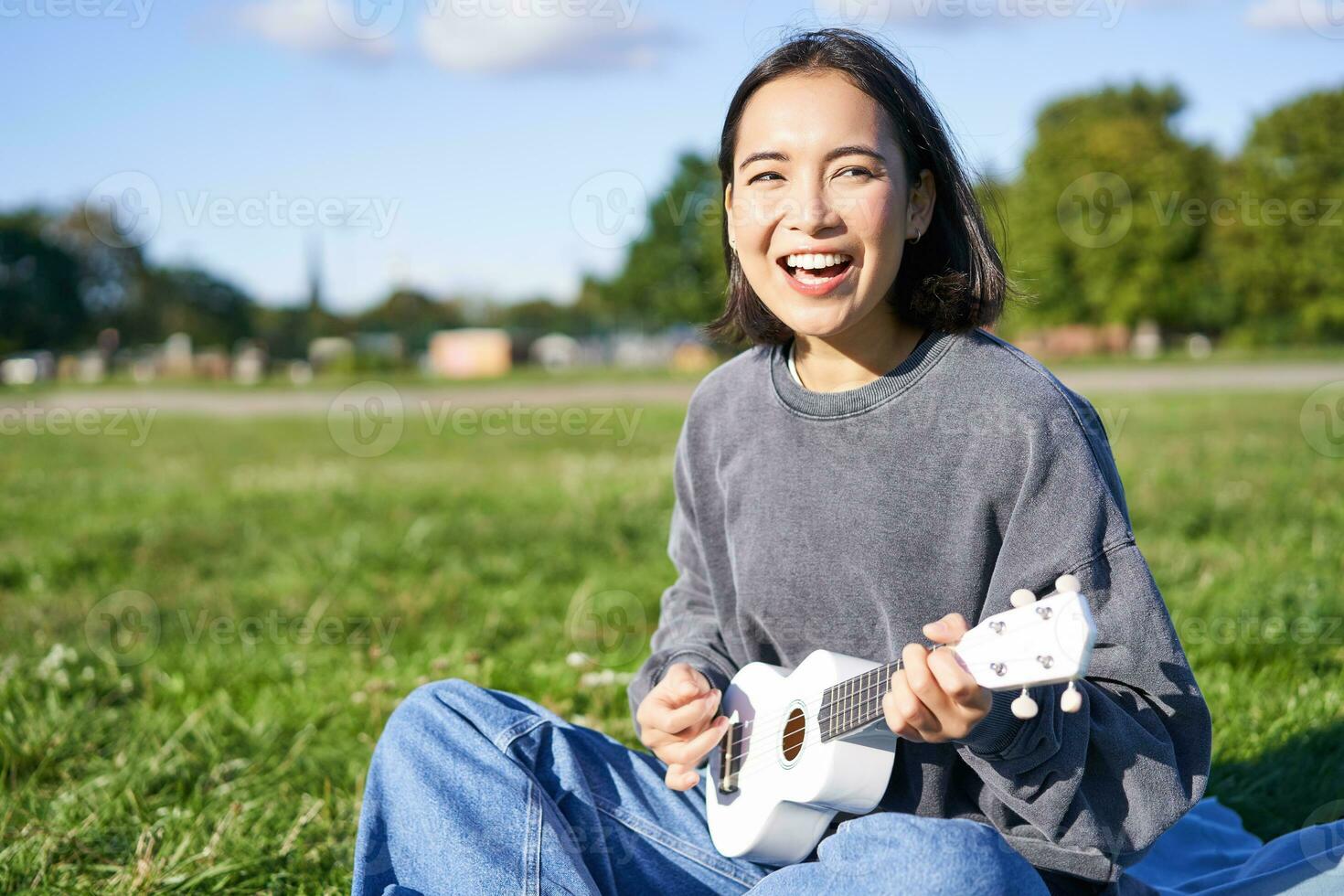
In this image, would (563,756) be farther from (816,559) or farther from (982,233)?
(982,233)

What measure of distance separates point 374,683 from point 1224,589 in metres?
3.52

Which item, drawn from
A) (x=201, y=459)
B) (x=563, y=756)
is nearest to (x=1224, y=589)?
(x=563, y=756)

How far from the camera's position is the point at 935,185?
2348 mm

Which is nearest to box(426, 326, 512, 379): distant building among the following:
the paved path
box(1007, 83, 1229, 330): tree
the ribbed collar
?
the paved path

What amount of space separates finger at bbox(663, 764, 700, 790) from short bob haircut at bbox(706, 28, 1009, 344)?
40.6 inches

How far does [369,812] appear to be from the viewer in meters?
2.30

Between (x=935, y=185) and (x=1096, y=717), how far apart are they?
1079 mm

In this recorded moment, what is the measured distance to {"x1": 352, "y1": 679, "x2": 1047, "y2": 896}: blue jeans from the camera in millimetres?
1998

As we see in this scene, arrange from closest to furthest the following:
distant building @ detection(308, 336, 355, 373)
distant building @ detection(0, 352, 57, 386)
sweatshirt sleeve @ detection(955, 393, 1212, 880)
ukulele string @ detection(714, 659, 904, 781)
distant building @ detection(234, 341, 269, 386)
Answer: sweatshirt sleeve @ detection(955, 393, 1212, 880) < ukulele string @ detection(714, 659, 904, 781) < distant building @ detection(308, 336, 355, 373) < distant building @ detection(234, 341, 269, 386) < distant building @ detection(0, 352, 57, 386)

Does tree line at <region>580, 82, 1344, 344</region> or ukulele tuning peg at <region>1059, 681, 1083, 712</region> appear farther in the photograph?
tree line at <region>580, 82, 1344, 344</region>

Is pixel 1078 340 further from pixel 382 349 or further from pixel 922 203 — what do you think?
pixel 922 203

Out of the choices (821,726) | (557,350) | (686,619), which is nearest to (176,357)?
(557,350)

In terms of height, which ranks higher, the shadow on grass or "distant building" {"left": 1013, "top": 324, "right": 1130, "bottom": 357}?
the shadow on grass

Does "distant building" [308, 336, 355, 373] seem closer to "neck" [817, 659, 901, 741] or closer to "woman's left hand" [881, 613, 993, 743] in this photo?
"neck" [817, 659, 901, 741]
